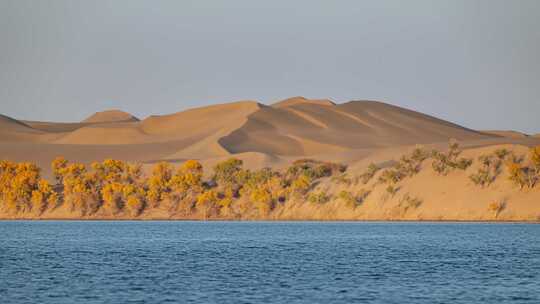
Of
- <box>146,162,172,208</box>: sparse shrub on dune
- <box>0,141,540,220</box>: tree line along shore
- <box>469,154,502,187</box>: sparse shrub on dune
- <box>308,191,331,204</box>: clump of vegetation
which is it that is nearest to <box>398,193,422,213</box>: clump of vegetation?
<box>0,141,540,220</box>: tree line along shore

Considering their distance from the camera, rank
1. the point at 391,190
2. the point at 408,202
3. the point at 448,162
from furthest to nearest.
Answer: the point at 448,162, the point at 391,190, the point at 408,202

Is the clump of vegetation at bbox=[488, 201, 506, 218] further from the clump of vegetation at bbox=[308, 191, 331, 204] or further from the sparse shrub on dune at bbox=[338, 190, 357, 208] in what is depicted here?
the clump of vegetation at bbox=[308, 191, 331, 204]

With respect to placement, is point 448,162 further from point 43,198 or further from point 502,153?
point 43,198

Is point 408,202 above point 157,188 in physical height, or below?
below

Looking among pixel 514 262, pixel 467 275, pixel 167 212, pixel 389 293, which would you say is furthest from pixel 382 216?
pixel 389 293

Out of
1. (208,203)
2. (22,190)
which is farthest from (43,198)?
(208,203)

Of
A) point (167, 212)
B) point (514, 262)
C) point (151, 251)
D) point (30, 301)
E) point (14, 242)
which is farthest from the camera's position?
point (167, 212)

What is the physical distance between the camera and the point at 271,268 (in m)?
66.9

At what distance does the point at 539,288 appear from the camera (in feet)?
180

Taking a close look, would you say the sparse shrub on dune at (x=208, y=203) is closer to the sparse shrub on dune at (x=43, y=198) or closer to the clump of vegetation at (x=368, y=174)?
the clump of vegetation at (x=368, y=174)

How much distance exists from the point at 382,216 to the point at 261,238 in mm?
48968

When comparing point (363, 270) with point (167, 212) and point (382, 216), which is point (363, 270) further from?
point (167, 212)

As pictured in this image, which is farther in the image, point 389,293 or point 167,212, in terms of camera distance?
point 167,212

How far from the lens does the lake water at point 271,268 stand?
170ft
